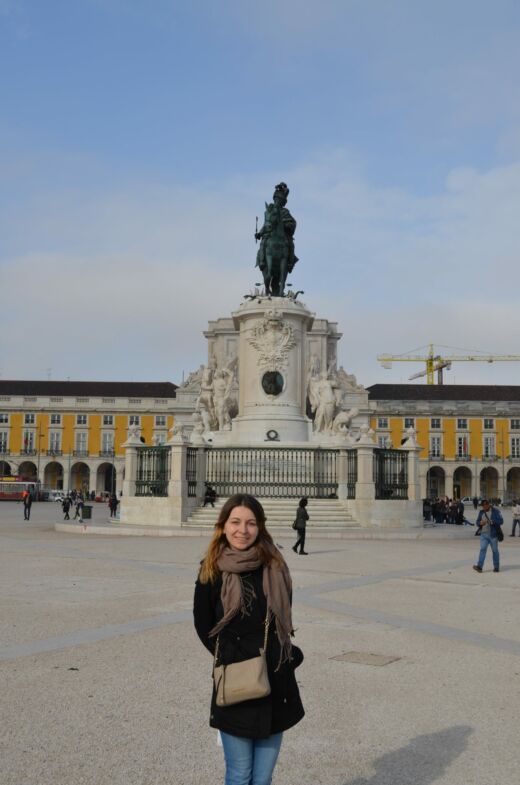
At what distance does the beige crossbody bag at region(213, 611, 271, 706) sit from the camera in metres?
3.01

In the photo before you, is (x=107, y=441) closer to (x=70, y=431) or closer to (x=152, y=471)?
(x=70, y=431)

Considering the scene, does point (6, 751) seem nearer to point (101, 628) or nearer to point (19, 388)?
point (101, 628)

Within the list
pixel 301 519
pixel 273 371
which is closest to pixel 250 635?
pixel 301 519

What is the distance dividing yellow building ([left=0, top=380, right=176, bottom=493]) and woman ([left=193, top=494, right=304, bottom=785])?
89.9 meters

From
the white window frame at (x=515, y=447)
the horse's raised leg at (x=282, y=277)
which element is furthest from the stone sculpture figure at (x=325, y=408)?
the white window frame at (x=515, y=447)

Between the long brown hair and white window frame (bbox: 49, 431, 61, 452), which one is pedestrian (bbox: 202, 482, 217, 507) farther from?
white window frame (bbox: 49, 431, 61, 452)

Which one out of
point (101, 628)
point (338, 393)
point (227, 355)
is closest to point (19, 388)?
point (227, 355)

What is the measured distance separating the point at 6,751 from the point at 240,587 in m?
2.12

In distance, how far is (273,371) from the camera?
2602 centimetres

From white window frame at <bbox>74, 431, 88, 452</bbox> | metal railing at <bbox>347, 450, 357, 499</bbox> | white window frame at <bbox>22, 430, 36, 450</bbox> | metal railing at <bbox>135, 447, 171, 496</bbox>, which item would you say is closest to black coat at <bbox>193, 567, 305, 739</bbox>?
metal railing at <bbox>135, 447, 171, 496</bbox>

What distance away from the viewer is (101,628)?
763 centimetres

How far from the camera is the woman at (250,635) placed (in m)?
3.08

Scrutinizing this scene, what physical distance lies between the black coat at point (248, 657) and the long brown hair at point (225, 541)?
0.18 feet

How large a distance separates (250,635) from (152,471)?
21233 mm
